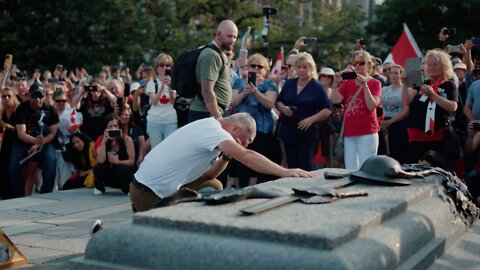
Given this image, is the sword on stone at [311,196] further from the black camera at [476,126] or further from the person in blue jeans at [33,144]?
the person in blue jeans at [33,144]

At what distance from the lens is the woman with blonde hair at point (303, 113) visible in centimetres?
824

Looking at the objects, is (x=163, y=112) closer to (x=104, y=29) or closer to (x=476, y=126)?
(x=476, y=126)

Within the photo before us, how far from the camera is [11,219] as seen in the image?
718 centimetres

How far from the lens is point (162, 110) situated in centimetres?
950

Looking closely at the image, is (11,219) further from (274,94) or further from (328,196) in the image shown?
(328,196)

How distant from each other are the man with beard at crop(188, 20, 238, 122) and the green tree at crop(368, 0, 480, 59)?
24018mm

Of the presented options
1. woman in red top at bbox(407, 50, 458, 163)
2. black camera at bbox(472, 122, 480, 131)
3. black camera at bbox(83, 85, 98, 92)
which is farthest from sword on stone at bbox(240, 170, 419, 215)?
black camera at bbox(83, 85, 98, 92)

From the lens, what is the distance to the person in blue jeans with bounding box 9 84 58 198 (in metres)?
9.69

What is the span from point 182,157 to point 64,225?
7.79ft

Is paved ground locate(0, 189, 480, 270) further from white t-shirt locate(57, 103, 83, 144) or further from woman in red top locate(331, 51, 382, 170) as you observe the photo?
woman in red top locate(331, 51, 382, 170)

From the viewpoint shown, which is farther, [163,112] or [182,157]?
[163,112]

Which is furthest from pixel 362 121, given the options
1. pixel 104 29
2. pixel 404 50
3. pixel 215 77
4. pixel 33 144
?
pixel 104 29

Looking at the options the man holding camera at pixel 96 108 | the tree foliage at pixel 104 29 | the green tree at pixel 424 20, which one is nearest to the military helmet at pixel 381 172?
the man holding camera at pixel 96 108

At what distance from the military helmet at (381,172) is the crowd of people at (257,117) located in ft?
8.84
